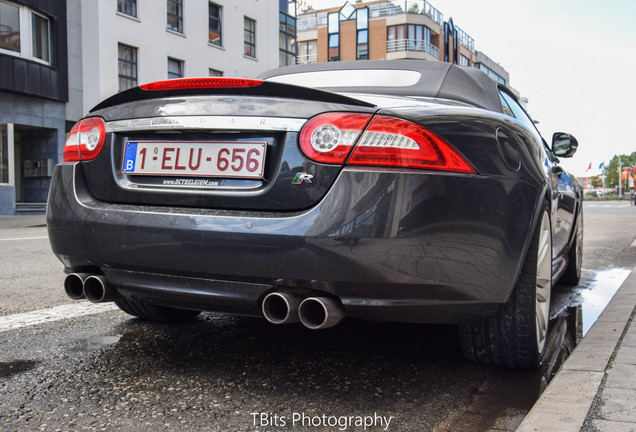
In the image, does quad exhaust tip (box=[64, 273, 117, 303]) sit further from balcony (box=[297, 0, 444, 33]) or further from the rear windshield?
balcony (box=[297, 0, 444, 33])

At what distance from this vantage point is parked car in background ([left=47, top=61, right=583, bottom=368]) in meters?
2.22

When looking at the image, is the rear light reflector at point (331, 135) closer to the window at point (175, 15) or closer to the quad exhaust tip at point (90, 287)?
the quad exhaust tip at point (90, 287)

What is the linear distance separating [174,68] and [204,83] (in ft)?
81.2

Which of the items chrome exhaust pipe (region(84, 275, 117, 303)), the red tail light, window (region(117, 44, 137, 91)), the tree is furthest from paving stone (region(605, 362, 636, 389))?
the tree

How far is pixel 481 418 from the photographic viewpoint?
91.0 inches

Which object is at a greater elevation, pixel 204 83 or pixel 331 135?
pixel 204 83

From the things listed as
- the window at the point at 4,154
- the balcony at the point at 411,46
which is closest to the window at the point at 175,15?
the window at the point at 4,154

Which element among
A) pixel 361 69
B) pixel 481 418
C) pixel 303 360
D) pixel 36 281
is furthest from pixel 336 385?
pixel 36 281

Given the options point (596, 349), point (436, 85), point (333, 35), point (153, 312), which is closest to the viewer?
point (596, 349)

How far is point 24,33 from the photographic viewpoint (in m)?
19.8

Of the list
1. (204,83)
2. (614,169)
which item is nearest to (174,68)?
(204,83)

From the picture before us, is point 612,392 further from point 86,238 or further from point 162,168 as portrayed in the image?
point 86,238

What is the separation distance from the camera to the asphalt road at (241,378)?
2234 mm

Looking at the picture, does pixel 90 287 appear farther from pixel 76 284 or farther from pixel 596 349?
pixel 596 349
